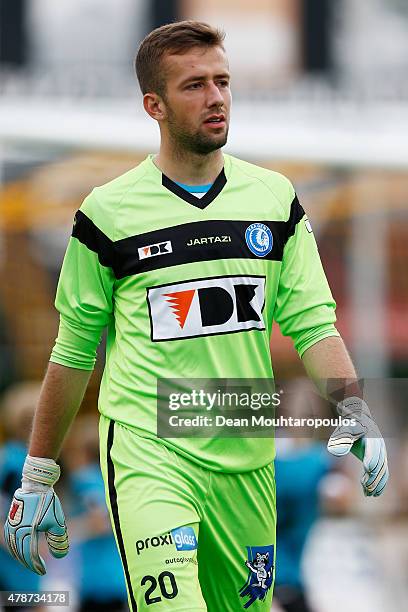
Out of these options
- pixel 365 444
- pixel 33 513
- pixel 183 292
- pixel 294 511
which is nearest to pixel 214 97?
pixel 183 292

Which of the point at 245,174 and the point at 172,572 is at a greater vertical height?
the point at 245,174

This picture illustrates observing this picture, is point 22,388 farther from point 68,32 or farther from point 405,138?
point 68,32

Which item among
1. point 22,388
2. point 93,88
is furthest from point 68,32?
point 22,388

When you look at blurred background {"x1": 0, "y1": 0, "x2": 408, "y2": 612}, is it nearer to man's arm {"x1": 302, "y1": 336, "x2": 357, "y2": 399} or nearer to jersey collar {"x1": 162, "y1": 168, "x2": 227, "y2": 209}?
man's arm {"x1": 302, "y1": 336, "x2": 357, "y2": 399}

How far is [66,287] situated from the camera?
175 inches

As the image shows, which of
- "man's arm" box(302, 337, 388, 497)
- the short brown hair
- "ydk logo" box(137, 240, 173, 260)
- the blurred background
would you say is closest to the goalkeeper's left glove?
"man's arm" box(302, 337, 388, 497)

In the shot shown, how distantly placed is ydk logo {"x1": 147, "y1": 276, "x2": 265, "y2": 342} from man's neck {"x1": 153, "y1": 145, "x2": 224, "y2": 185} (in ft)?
1.22

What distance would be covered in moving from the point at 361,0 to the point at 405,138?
6396 millimetres

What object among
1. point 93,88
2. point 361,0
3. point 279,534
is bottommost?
point 279,534

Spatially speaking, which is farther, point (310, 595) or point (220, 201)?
point (310, 595)

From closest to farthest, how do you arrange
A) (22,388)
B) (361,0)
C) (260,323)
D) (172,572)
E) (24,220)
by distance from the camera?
(172,572), (260,323), (22,388), (24,220), (361,0)

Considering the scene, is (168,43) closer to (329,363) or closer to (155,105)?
(155,105)

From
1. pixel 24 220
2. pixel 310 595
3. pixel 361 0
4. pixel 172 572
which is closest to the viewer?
pixel 172 572

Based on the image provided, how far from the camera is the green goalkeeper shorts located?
13.3ft
